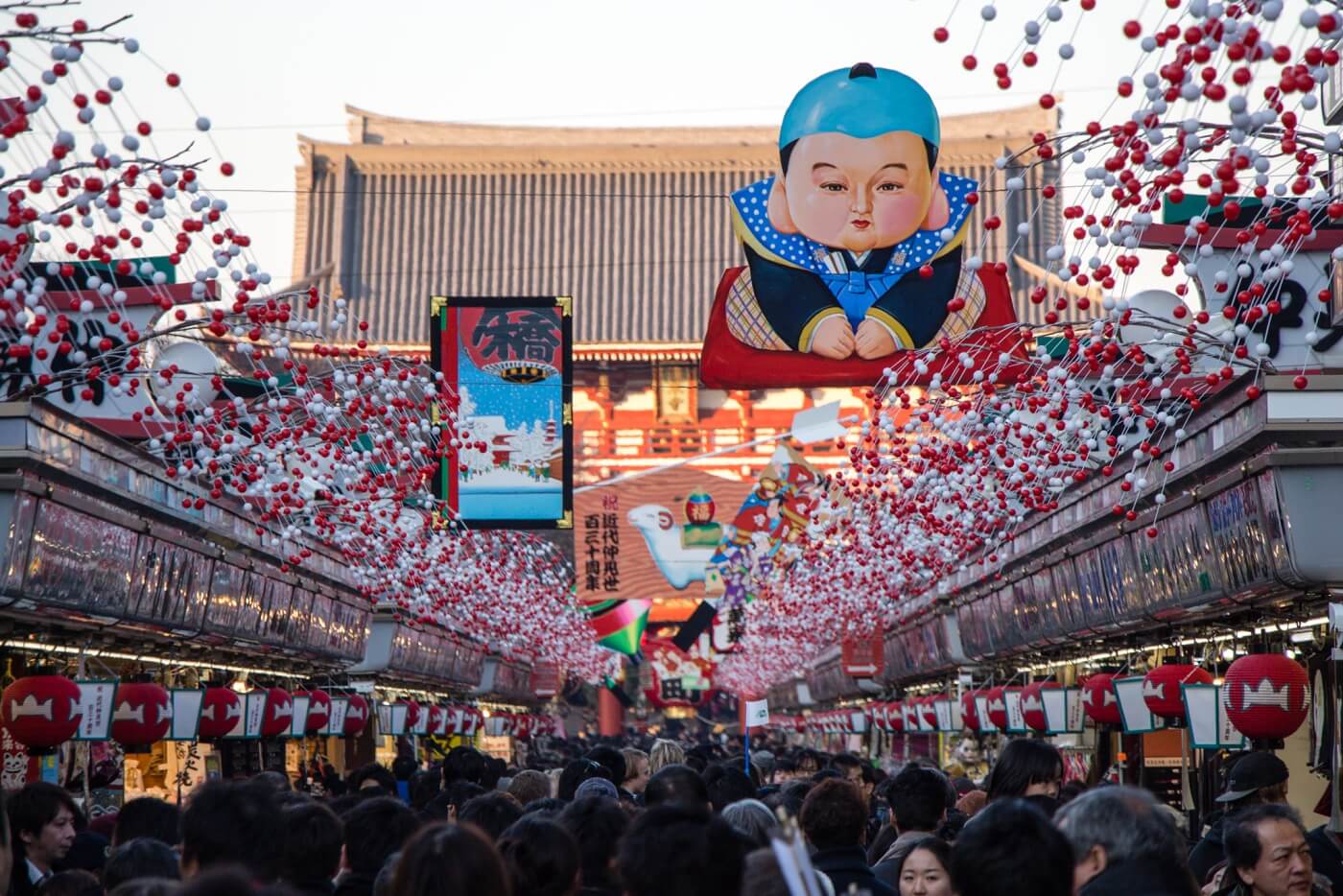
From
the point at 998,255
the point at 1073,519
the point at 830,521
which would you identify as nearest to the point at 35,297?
the point at 1073,519

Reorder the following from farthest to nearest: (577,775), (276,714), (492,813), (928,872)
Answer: (276,714)
(577,775)
(492,813)
(928,872)

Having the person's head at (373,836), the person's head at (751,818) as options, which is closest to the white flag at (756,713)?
the person's head at (751,818)

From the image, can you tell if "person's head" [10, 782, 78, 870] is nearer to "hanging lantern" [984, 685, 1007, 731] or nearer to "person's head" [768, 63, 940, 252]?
"person's head" [768, 63, 940, 252]

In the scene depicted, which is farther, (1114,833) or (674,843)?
(1114,833)

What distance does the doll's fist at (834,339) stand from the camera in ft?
40.9

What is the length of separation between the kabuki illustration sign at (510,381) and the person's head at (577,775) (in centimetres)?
625

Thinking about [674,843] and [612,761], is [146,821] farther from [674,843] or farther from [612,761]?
[674,843]

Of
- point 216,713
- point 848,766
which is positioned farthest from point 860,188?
point 216,713

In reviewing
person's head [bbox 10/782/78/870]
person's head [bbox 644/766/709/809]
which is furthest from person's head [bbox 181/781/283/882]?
person's head [bbox 644/766/709/809]

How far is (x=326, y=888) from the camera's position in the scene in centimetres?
584

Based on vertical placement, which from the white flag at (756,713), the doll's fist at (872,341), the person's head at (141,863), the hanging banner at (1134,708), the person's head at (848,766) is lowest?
the person's head at (141,863)

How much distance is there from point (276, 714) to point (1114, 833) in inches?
554

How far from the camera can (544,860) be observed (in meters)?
5.35

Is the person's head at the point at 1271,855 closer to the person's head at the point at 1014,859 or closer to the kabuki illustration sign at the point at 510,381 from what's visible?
the person's head at the point at 1014,859
